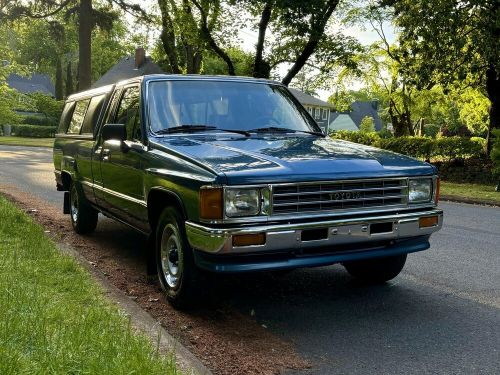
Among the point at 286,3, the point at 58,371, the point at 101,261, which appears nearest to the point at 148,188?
the point at 101,261

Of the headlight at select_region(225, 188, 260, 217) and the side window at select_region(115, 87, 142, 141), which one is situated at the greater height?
the side window at select_region(115, 87, 142, 141)

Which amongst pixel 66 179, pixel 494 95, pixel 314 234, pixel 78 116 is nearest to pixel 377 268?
pixel 314 234

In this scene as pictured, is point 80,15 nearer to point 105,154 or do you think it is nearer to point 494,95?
point 494,95

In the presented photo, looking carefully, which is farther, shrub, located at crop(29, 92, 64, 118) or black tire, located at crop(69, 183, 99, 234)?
shrub, located at crop(29, 92, 64, 118)

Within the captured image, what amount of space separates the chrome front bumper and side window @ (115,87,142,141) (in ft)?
5.60

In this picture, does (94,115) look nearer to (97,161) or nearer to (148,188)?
(97,161)

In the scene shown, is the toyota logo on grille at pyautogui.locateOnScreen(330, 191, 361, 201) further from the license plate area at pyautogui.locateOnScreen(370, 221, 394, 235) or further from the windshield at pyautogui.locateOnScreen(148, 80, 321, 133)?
the windshield at pyautogui.locateOnScreen(148, 80, 321, 133)

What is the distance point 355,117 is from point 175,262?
99787 mm

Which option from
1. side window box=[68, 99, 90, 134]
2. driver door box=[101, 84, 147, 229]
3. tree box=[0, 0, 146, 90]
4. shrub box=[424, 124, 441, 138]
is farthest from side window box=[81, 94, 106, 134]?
shrub box=[424, 124, 441, 138]

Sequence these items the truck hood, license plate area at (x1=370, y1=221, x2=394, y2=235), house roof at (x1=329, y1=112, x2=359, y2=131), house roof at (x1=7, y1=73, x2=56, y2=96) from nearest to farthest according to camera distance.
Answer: the truck hood, license plate area at (x1=370, y1=221, x2=394, y2=235), house roof at (x1=7, y1=73, x2=56, y2=96), house roof at (x1=329, y1=112, x2=359, y2=131)

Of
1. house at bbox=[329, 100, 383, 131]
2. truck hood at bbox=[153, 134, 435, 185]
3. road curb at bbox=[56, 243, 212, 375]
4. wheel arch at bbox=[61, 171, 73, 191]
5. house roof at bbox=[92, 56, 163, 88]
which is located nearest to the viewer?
road curb at bbox=[56, 243, 212, 375]

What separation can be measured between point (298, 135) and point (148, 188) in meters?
1.61

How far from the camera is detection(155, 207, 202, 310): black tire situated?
4551mm

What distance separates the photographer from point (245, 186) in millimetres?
4105
